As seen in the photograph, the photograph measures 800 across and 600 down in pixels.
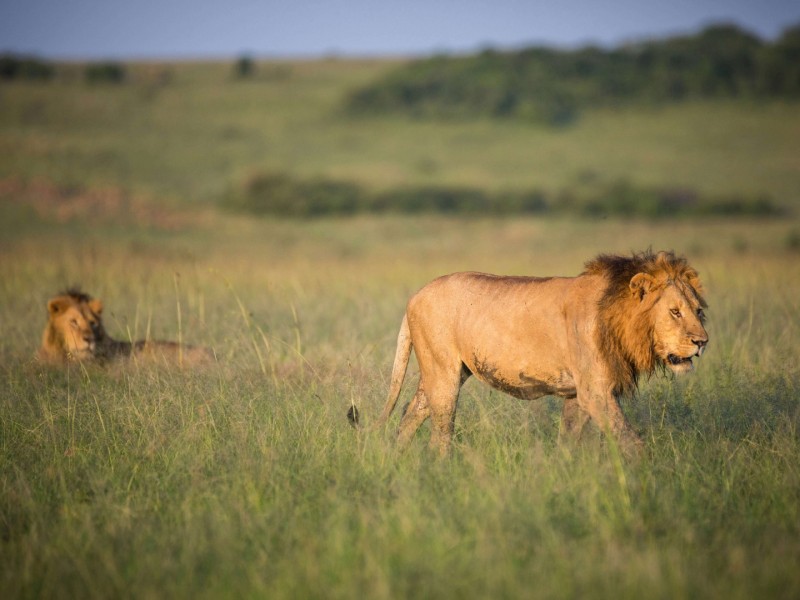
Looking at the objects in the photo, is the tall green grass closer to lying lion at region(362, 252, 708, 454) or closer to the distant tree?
lying lion at region(362, 252, 708, 454)

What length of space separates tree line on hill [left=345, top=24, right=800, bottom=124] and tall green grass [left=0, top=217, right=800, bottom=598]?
4874 centimetres

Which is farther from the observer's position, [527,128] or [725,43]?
[725,43]

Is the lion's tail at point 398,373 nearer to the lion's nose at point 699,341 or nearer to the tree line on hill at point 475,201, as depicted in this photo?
the lion's nose at point 699,341

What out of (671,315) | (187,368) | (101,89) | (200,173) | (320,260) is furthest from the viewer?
(101,89)

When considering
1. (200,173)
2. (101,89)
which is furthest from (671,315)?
(101,89)

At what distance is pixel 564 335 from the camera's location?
552 centimetres

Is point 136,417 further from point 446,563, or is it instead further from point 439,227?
point 439,227

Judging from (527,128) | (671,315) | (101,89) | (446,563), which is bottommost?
(446,563)

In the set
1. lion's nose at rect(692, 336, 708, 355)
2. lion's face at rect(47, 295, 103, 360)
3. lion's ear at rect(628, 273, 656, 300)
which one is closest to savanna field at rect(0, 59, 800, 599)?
lion's face at rect(47, 295, 103, 360)

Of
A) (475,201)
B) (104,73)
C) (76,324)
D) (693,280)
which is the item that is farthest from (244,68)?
(693,280)

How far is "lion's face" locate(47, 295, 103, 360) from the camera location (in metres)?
8.34

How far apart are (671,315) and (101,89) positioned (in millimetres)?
59991

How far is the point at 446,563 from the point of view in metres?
4.00

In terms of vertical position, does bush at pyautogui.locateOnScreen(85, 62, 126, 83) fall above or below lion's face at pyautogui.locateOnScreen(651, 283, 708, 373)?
above
